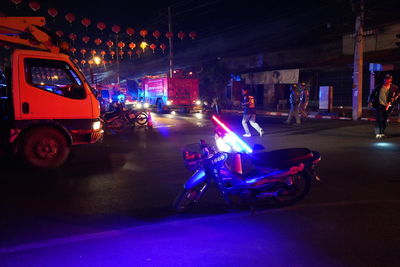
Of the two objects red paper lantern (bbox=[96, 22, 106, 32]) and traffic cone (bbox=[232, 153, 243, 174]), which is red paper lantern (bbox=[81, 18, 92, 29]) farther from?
traffic cone (bbox=[232, 153, 243, 174])

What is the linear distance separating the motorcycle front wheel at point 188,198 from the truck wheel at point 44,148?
4.02m

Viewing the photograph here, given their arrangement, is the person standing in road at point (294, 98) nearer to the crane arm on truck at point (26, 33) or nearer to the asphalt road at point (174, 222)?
the asphalt road at point (174, 222)

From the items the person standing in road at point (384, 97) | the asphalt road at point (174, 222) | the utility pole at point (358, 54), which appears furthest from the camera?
the utility pole at point (358, 54)

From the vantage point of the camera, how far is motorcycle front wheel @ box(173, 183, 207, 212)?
15.7ft

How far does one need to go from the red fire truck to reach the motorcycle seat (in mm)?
21462

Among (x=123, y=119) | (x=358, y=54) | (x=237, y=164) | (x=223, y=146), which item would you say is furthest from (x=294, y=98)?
(x=237, y=164)

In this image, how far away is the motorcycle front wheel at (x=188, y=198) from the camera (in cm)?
479

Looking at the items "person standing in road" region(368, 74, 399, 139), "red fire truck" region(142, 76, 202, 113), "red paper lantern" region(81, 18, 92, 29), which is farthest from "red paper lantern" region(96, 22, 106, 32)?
"person standing in road" region(368, 74, 399, 139)

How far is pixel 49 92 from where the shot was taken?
7.49 metres

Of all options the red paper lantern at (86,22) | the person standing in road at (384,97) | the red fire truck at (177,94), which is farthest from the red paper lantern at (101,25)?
the person standing in road at (384,97)

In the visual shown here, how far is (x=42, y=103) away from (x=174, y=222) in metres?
4.52

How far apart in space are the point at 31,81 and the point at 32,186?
2.31 m

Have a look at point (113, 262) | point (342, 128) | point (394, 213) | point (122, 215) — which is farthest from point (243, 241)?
point (342, 128)

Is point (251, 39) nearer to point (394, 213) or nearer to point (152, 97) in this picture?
point (152, 97)
